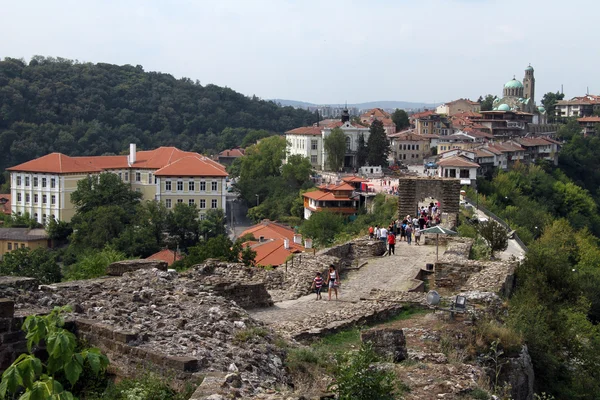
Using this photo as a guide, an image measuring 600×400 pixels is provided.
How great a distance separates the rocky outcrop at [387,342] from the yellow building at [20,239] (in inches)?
2082

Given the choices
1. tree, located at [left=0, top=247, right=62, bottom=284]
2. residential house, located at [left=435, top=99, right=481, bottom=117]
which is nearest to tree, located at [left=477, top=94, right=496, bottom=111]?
residential house, located at [left=435, top=99, right=481, bottom=117]

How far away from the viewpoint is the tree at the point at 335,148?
8144 centimetres

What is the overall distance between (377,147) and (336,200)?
2303 centimetres

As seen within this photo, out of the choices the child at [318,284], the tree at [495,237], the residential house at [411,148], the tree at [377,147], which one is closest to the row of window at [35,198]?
the tree at [377,147]

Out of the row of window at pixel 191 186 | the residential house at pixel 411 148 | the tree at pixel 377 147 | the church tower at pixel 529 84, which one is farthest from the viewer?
the church tower at pixel 529 84

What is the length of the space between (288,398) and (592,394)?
25.0 ft

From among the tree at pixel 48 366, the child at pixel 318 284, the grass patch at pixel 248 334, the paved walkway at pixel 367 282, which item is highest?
the tree at pixel 48 366

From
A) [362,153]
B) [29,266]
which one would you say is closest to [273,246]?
[29,266]

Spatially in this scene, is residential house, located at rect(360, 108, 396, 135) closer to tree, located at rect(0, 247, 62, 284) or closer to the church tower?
the church tower

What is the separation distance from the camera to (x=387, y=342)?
28.1 feet

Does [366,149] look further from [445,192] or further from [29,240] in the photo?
[445,192]

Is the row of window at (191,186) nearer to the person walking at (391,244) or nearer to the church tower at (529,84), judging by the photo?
the person walking at (391,244)

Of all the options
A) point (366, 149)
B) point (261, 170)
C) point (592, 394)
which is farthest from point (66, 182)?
point (592, 394)

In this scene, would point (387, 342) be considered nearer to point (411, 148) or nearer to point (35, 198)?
point (35, 198)
